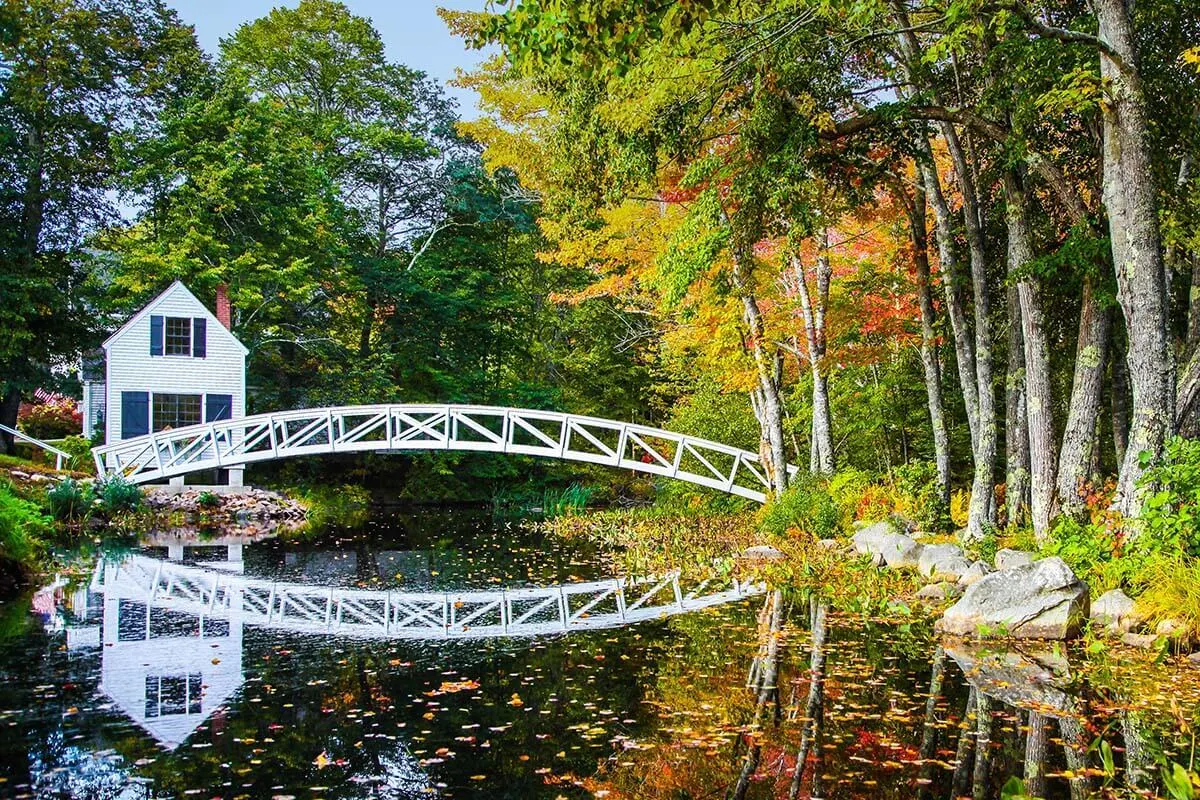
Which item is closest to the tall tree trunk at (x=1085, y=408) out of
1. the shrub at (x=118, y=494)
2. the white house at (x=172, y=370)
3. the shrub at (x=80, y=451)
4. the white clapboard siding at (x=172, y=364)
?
the shrub at (x=118, y=494)

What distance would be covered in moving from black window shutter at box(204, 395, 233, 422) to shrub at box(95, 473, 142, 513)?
4.64 meters

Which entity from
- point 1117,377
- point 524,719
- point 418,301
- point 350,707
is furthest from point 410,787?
point 418,301

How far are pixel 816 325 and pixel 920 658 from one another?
851cm

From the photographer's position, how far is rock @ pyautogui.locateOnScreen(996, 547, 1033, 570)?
903cm

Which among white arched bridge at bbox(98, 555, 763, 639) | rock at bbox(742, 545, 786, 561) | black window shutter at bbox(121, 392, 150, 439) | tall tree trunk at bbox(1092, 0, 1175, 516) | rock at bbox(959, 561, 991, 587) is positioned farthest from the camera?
black window shutter at bbox(121, 392, 150, 439)

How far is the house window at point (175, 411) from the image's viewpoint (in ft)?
73.7

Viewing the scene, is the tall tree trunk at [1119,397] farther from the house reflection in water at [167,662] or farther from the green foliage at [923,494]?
the house reflection in water at [167,662]

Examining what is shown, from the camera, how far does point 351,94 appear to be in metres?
28.2

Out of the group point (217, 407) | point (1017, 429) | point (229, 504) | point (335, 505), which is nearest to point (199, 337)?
point (217, 407)

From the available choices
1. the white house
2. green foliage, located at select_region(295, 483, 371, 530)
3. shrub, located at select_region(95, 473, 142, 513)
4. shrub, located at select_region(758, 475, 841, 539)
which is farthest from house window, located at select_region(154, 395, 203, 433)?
shrub, located at select_region(758, 475, 841, 539)

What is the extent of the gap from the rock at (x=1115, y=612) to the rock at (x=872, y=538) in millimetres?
3671

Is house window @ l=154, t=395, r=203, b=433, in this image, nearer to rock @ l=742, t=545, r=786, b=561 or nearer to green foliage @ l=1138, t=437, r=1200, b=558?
rock @ l=742, t=545, r=786, b=561

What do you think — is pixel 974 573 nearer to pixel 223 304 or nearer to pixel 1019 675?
pixel 1019 675

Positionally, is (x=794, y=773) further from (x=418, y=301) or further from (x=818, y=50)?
(x=418, y=301)
